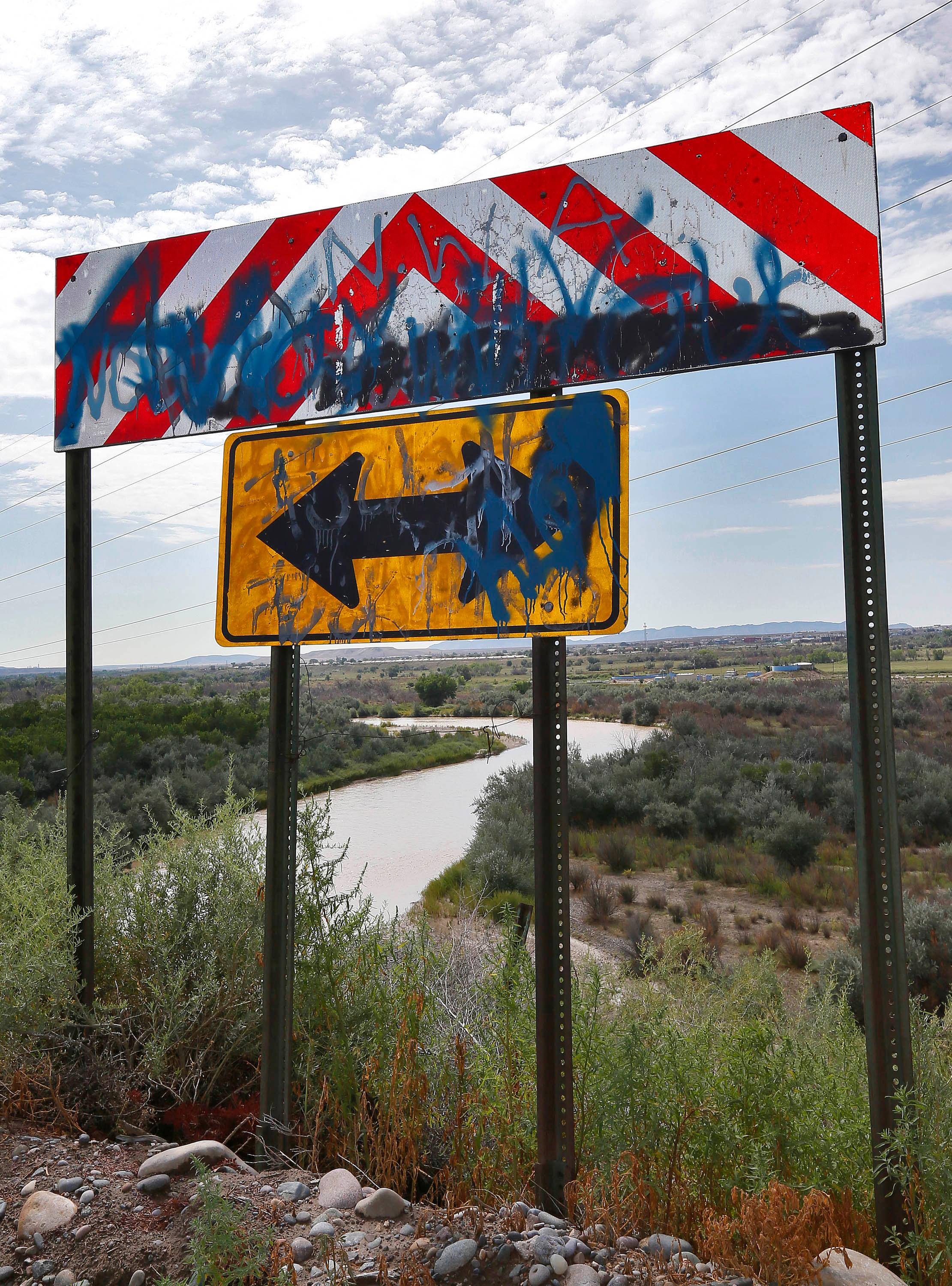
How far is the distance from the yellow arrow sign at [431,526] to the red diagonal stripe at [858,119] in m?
0.87

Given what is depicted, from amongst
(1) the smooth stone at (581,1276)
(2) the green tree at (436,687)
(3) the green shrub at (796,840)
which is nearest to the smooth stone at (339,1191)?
(1) the smooth stone at (581,1276)

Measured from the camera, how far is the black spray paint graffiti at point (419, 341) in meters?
2.12

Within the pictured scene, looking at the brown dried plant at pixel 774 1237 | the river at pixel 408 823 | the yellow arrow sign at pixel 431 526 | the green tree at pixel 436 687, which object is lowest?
the river at pixel 408 823

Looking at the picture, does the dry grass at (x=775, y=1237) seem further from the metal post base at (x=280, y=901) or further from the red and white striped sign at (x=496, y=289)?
the red and white striped sign at (x=496, y=289)

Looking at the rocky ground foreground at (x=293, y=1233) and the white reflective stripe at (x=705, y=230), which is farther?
the white reflective stripe at (x=705, y=230)

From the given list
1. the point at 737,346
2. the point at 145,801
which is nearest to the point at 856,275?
the point at 737,346

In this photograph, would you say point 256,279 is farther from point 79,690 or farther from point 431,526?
point 79,690

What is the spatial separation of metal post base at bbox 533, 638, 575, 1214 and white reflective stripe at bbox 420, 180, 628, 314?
0.99 metres

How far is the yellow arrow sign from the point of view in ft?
7.27

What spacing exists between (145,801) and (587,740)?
22.5ft

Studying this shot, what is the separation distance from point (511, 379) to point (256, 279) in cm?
105

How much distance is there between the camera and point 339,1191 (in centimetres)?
207

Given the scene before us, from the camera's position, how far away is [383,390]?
2479 millimetres

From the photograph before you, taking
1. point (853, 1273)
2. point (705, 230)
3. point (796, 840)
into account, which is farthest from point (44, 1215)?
point (796, 840)
